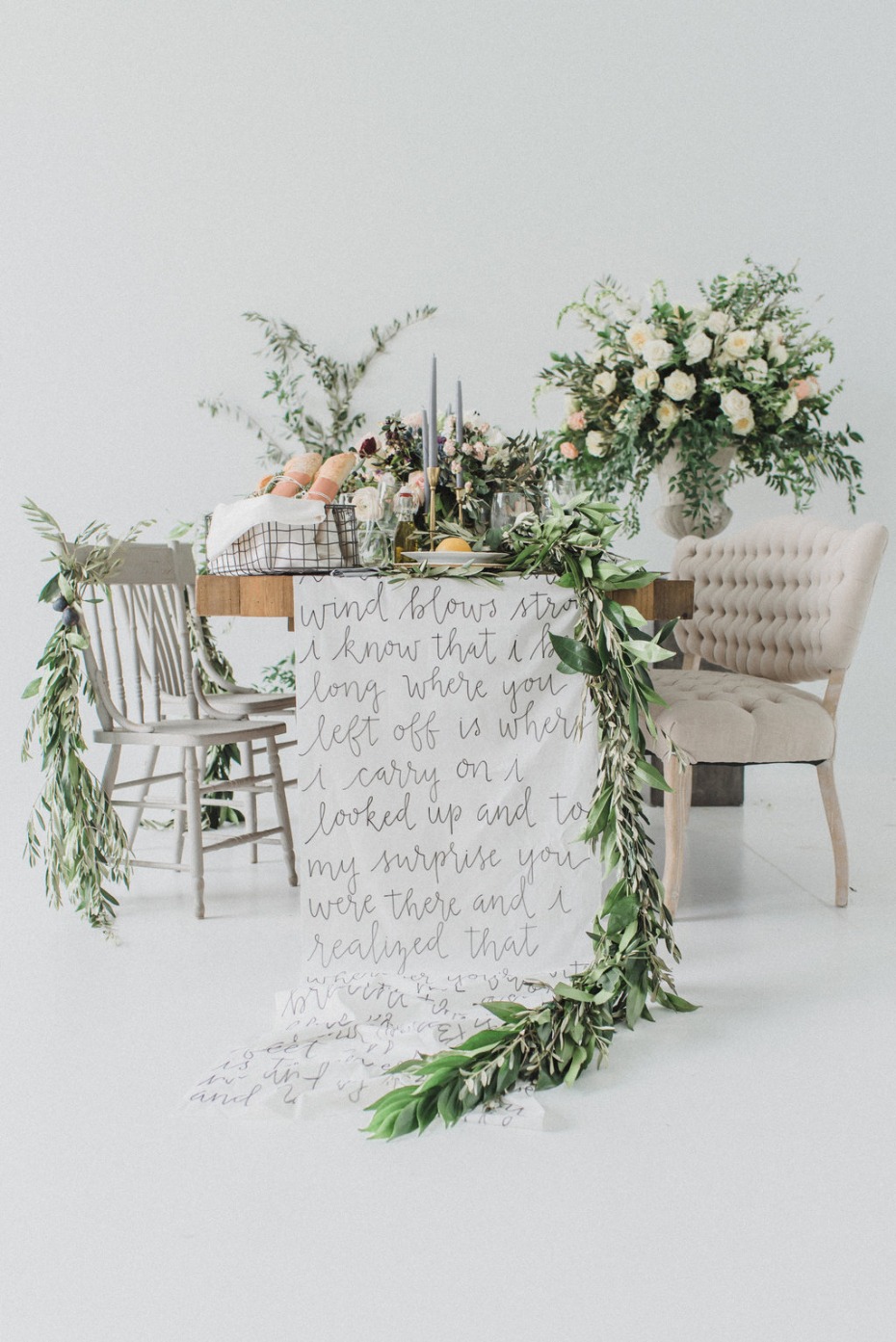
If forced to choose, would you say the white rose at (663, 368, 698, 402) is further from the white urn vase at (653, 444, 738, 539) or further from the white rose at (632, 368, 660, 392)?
the white urn vase at (653, 444, 738, 539)

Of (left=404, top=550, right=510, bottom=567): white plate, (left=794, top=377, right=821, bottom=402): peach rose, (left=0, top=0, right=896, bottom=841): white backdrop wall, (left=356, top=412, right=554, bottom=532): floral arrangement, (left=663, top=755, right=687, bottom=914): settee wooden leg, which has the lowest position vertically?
(left=663, top=755, right=687, bottom=914): settee wooden leg

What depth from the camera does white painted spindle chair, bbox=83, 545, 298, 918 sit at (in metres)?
2.64

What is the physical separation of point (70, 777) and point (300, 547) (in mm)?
793

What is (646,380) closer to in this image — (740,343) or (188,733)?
(740,343)

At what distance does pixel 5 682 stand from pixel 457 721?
3.23 meters

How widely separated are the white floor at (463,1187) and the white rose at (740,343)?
1888 mm

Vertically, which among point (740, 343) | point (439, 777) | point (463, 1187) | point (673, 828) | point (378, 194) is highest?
point (378, 194)

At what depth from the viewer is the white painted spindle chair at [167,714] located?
2.64 meters

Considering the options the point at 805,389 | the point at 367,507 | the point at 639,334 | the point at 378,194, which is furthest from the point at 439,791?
the point at 378,194

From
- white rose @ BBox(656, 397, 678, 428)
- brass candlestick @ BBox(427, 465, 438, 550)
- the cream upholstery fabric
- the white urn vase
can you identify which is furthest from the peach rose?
brass candlestick @ BBox(427, 465, 438, 550)

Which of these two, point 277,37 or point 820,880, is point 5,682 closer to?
point 277,37

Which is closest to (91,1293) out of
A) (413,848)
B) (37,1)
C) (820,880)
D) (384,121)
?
(413,848)

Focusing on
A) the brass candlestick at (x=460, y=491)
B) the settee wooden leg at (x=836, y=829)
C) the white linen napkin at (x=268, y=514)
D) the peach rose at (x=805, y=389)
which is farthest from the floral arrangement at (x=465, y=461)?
the peach rose at (x=805, y=389)

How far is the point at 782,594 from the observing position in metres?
2.99
